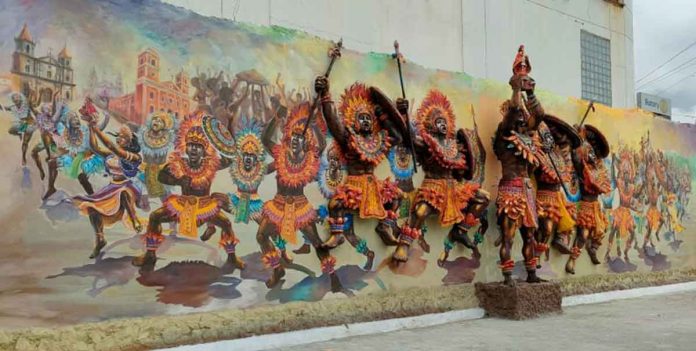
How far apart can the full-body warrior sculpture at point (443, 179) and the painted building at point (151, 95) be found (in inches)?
Answer: 99.8

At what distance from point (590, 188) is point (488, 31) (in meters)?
3.07

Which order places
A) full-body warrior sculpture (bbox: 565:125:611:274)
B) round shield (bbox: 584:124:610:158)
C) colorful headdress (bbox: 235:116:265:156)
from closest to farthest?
colorful headdress (bbox: 235:116:265:156), full-body warrior sculpture (bbox: 565:125:611:274), round shield (bbox: 584:124:610:158)

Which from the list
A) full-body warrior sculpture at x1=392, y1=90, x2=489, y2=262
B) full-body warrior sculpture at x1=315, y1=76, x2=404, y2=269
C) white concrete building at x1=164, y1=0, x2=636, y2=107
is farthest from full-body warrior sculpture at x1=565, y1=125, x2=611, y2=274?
full-body warrior sculpture at x1=315, y1=76, x2=404, y2=269

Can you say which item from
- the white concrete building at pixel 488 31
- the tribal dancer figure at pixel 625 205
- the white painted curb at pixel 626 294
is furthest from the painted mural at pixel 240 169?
the white concrete building at pixel 488 31

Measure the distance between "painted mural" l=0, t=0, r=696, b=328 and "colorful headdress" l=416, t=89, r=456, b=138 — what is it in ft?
0.07

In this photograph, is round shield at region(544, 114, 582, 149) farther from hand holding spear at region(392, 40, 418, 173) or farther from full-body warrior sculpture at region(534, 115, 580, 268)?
hand holding spear at region(392, 40, 418, 173)

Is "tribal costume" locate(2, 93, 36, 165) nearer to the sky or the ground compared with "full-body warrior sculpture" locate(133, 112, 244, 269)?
nearer to the sky

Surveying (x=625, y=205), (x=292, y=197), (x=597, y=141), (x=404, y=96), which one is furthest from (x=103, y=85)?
(x=625, y=205)

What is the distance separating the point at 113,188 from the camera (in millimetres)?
5188

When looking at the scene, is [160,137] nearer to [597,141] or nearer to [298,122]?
[298,122]

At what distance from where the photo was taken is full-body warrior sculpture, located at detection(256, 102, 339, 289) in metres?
6.14

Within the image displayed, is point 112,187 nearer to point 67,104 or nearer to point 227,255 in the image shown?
point 67,104

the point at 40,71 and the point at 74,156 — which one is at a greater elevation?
the point at 40,71

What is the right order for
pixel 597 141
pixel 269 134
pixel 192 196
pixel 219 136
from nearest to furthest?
1. pixel 192 196
2. pixel 219 136
3. pixel 269 134
4. pixel 597 141
